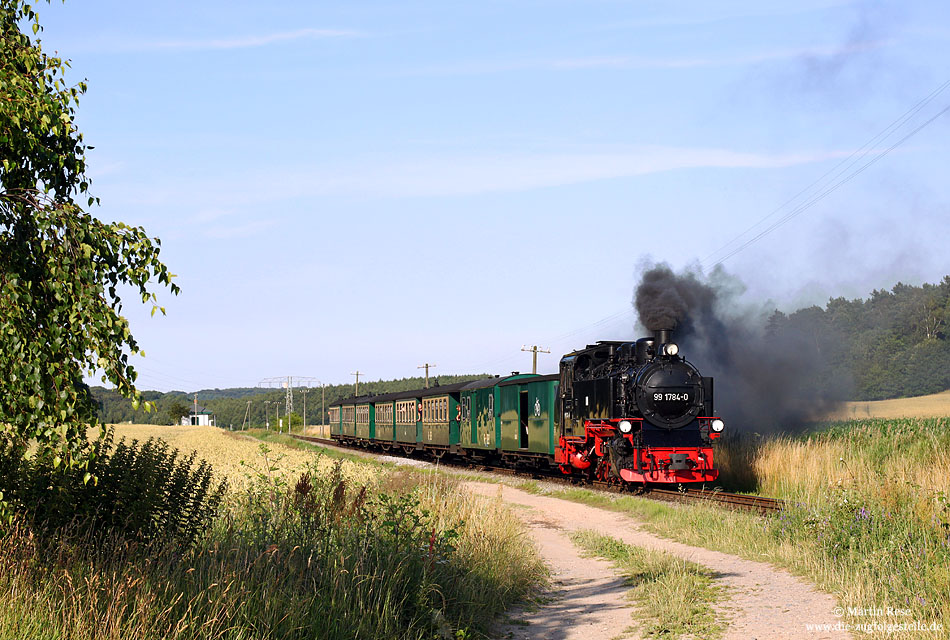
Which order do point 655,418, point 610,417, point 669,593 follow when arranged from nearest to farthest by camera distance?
point 669,593
point 655,418
point 610,417

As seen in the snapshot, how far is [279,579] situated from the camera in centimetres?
764

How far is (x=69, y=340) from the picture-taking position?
5891 millimetres

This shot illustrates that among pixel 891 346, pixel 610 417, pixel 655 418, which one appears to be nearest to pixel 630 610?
pixel 655 418

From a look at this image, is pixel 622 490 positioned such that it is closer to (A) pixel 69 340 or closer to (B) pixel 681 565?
(B) pixel 681 565

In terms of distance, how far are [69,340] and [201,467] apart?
4.60 m

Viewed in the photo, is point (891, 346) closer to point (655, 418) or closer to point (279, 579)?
point (655, 418)

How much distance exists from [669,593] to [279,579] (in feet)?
13.8

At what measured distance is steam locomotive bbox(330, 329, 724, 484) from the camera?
20141mm

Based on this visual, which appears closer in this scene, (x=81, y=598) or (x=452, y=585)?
(x=81, y=598)

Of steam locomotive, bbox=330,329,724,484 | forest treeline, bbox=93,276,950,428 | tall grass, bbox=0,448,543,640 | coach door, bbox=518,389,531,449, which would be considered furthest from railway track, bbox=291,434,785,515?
forest treeline, bbox=93,276,950,428

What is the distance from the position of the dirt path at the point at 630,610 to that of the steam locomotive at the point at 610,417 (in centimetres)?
595

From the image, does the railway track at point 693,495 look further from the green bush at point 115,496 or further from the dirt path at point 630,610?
the green bush at point 115,496

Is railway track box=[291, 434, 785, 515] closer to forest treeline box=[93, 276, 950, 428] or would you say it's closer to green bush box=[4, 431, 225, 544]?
green bush box=[4, 431, 225, 544]

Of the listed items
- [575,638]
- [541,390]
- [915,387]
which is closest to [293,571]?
[575,638]
